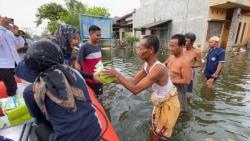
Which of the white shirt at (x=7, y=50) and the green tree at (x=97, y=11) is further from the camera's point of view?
the green tree at (x=97, y=11)

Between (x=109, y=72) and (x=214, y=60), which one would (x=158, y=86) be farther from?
(x=214, y=60)

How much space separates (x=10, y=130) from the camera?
7.54ft

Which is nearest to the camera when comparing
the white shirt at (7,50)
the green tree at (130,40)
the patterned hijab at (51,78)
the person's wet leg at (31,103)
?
the patterned hijab at (51,78)

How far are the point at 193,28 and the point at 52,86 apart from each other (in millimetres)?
17335

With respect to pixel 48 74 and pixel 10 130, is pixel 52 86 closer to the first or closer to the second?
pixel 48 74

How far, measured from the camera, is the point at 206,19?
15.0 meters

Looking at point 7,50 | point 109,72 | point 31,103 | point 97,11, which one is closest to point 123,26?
point 97,11

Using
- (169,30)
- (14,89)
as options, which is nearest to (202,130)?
(14,89)

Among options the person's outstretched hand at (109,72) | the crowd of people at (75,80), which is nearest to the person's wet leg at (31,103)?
the crowd of people at (75,80)

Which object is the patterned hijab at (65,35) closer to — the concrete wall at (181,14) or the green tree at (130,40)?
the concrete wall at (181,14)

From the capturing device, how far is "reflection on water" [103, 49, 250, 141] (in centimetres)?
333

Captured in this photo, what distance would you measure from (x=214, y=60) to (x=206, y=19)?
12200 millimetres

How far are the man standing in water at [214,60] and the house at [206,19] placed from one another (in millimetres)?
11623

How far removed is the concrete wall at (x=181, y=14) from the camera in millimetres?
15586
